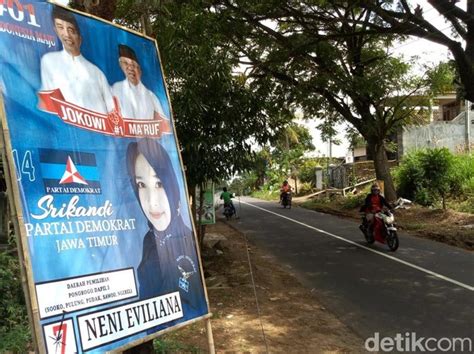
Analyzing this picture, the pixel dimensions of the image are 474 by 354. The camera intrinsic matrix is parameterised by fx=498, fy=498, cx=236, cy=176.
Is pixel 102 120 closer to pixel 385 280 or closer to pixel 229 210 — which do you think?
pixel 385 280

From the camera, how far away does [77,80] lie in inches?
117

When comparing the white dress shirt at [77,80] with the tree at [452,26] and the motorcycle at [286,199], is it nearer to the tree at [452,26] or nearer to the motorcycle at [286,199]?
the tree at [452,26]

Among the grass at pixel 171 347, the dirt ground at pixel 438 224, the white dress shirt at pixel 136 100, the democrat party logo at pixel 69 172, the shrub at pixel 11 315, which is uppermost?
the white dress shirt at pixel 136 100

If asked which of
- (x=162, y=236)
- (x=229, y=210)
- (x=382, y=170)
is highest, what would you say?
(x=162, y=236)

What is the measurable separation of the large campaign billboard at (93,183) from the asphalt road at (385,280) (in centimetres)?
358

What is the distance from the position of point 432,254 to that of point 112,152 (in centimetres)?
996

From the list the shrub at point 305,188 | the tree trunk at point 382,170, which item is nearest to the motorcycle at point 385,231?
the tree trunk at point 382,170

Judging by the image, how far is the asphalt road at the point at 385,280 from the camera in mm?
6316

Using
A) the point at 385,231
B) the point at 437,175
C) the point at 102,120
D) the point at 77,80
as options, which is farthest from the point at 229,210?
the point at 77,80

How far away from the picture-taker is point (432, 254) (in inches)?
448

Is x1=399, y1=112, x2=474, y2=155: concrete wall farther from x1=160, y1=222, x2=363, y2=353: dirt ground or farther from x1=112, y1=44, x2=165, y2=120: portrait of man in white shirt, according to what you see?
x1=112, y1=44, x2=165, y2=120: portrait of man in white shirt

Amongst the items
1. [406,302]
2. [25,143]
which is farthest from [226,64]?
[25,143]

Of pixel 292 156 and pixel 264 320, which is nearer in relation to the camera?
pixel 264 320

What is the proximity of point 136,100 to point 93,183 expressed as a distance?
0.80 m
